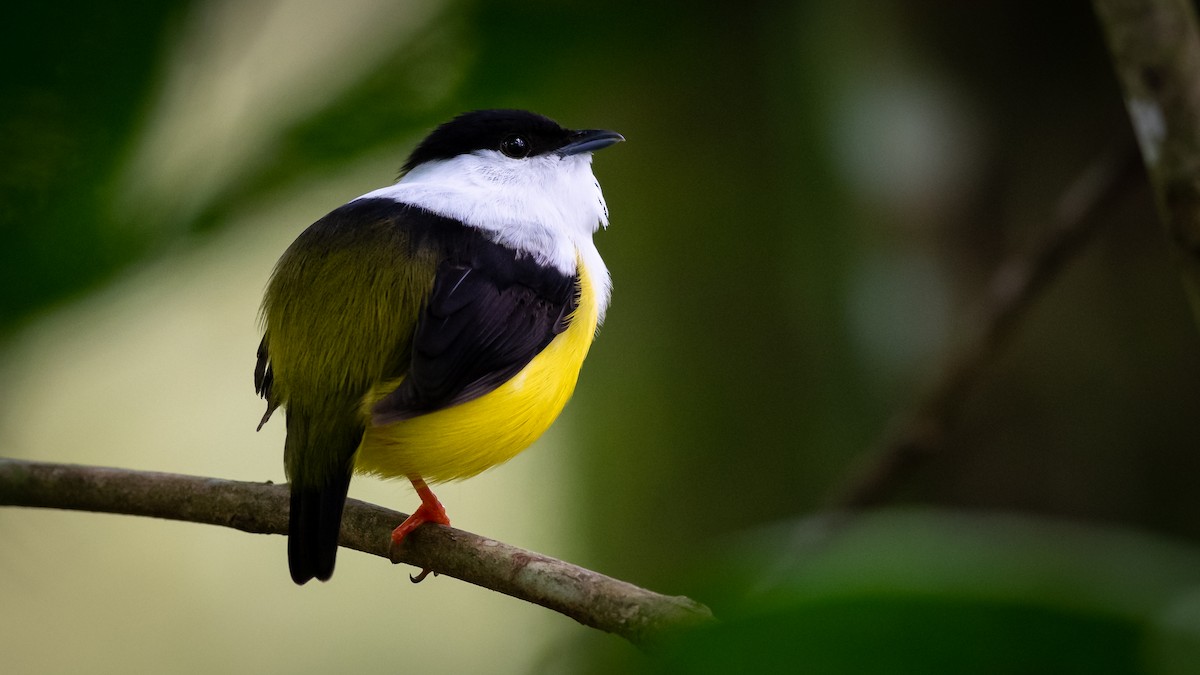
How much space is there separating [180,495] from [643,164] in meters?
1.91

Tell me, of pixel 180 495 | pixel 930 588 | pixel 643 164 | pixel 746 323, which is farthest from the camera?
pixel 643 164

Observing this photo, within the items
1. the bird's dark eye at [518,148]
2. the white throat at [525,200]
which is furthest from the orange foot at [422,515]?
the bird's dark eye at [518,148]

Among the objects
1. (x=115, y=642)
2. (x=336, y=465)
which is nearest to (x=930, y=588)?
(x=336, y=465)

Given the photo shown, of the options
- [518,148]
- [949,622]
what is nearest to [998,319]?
[518,148]

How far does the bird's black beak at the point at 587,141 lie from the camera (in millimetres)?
2393

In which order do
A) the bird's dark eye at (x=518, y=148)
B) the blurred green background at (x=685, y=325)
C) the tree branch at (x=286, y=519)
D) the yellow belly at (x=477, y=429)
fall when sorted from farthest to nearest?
the bird's dark eye at (x=518, y=148) < the yellow belly at (x=477, y=429) < the tree branch at (x=286, y=519) < the blurred green background at (x=685, y=325)

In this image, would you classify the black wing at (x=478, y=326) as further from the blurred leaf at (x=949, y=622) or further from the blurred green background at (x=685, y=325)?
the blurred leaf at (x=949, y=622)

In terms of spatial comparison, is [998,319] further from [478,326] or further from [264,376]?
[264,376]

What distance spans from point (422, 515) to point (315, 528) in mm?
406

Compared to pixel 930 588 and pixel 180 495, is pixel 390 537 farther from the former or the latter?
pixel 930 588

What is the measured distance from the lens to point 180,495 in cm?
179

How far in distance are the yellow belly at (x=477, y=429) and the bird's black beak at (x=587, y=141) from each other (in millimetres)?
544

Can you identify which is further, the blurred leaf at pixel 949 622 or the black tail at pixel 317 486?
the black tail at pixel 317 486

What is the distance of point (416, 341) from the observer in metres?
1.83
